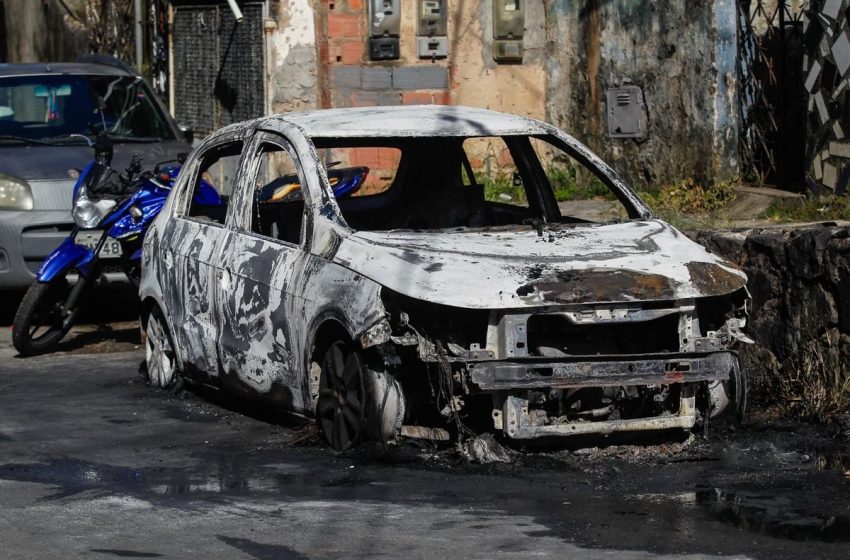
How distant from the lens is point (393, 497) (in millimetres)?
6398

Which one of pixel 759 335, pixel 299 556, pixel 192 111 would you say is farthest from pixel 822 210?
pixel 192 111

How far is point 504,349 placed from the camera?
665 centimetres

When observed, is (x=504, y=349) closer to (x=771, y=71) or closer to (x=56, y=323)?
(x=56, y=323)

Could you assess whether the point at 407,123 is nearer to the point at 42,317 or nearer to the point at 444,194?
the point at 444,194

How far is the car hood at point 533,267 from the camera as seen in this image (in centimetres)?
661

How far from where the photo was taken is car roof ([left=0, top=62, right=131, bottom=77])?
13164 mm

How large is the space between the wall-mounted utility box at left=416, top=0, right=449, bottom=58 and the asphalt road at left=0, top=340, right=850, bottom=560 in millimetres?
8318

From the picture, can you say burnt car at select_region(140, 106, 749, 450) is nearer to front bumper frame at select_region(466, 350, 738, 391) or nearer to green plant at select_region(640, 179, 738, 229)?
front bumper frame at select_region(466, 350, 738, 391)

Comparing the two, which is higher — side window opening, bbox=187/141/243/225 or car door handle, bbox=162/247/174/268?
side window opening, bbox=187/141/243/225

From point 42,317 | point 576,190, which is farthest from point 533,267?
point 576,190

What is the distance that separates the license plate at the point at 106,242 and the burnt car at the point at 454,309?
2268 mm

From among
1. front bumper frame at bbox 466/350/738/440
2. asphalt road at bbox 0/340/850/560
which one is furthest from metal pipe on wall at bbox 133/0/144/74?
front bumper frame at bbox 466/350/738/440

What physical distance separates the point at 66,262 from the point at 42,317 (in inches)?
18.7

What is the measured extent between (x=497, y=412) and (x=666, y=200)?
602 cm
